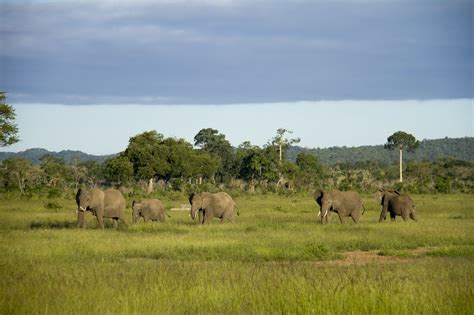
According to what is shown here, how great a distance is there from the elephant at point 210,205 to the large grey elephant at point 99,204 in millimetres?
3086

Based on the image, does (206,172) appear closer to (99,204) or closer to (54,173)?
(54,173)

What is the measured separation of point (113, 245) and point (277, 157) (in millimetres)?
72289

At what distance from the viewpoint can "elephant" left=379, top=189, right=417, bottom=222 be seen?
3266 cm

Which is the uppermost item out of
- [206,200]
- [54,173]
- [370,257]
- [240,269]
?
[54,173]

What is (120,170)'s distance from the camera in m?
75.9

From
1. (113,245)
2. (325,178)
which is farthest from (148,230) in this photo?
(325,178)

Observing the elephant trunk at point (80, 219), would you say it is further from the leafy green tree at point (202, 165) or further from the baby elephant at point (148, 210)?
the leafy green tree at point (202, 165)

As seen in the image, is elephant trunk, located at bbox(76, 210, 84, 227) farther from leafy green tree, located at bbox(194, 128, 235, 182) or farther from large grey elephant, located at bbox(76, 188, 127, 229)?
leafy green tree, located at bbox(194, 128, 235, 182)

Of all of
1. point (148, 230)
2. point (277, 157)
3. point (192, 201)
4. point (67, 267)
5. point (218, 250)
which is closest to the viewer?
point (67, 267)

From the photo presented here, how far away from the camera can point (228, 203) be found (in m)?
32.0

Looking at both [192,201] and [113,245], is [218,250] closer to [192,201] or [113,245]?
[113,245]

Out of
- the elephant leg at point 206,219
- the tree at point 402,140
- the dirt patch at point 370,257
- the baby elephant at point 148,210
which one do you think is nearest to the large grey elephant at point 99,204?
the baby elephant at point 148,210

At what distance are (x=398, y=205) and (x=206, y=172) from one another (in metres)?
56.0

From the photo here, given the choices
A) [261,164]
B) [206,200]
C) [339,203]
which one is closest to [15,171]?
[261,164]
